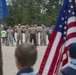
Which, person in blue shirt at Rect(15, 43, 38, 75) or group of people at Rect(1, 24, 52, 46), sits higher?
person in blue shirt at Rect(15, 43, 38, 75)

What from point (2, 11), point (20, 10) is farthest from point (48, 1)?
point (2, 11)

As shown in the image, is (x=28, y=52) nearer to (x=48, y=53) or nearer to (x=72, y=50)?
(x=72, y=50)

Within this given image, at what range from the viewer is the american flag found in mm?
5227

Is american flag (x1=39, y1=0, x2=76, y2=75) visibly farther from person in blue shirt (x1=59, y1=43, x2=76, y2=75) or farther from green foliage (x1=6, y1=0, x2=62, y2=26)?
green foliage (x1=6, y1=0, x2=62, y2=26)

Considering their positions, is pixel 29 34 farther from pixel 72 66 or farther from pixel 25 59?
pixel 25 59

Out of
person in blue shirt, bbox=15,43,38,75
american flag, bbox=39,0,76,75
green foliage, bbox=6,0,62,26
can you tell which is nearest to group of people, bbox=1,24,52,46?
american flag, bbox=39,0,76,75

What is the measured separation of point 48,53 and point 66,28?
48 cm

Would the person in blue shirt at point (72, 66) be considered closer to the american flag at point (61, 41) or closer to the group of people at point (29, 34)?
the american flag at point (61, 41)

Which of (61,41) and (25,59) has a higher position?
(25,59)

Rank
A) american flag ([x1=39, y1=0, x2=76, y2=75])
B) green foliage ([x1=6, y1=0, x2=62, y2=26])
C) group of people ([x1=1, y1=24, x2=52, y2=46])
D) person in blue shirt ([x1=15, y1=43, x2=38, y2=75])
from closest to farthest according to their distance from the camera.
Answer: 1. person in blue shirt ([x1=15, y1=43, x2=38, y2=75])
2. american flag ([x1=39, y1=0, x2=76, y2=75])
3. group of people ([x1=1, y1=24, x2=52, y2=46])
4. green foliage ([x1=6, y1=0, x2=62, y2=26])

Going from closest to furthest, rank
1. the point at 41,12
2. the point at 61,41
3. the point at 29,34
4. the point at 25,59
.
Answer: the point at 25,59 → the point at 61,41 → the point at 29,34 → the point at 41,12

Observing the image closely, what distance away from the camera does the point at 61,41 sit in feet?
A: 17.4

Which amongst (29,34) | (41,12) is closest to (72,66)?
(29,34)

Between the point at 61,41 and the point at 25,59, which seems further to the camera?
the point at 61,41
